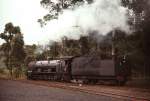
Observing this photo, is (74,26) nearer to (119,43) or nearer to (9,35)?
(119,43)

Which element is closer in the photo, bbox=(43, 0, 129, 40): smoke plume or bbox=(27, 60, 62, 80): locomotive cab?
bbox=(43, 0, 129, 40): smoke plume

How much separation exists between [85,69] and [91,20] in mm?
2577

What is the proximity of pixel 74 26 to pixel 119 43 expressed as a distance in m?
2.85

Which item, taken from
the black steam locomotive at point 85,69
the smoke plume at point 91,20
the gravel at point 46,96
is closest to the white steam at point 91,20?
the smoke plume at point 91,20

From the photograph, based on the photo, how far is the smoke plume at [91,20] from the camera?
1605 centimetres

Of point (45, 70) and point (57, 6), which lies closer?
point (57, 6)

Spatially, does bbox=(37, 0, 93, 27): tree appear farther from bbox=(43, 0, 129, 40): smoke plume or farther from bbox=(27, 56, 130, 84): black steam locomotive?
bbox=(27, 56, 130, 84): black steam locomotive

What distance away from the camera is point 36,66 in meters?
22.4

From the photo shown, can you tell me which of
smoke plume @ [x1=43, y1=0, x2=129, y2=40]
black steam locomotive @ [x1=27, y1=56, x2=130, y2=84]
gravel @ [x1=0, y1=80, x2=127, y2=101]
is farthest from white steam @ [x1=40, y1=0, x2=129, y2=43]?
gravel @ [x1=0, y1=80, x2=127, y2=101]

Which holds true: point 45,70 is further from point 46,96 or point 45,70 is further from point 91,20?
point 46,96

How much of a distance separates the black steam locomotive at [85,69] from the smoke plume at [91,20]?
4.83 ft

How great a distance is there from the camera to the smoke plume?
16.0 meters

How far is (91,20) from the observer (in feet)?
56.6

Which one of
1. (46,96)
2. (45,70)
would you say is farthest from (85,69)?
(46,96)
